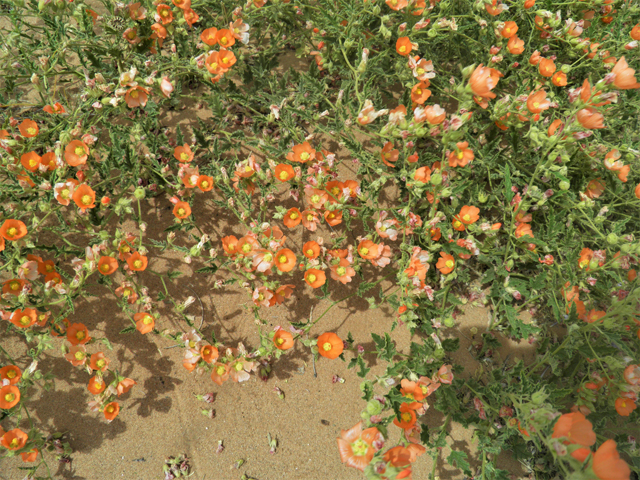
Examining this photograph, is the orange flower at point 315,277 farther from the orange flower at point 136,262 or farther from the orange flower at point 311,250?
the orange flower at point 136,262

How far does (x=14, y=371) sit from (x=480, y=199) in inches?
111

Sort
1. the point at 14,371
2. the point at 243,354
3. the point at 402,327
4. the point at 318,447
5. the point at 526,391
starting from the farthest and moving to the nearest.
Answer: the point at 402,327 < the point at 318,447 < the point at 243,354 < the point at 14,371 < the point at 526,391

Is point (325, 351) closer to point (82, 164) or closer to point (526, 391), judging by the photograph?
point (526, 391)

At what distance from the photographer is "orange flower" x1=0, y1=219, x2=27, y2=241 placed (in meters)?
1.97

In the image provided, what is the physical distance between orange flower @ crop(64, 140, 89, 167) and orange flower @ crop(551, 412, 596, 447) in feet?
8.29

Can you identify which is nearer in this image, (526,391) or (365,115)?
(526,391)

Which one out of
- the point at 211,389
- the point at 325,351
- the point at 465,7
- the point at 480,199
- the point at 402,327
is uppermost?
the point at 465,7

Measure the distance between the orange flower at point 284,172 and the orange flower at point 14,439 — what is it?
1.87 metres

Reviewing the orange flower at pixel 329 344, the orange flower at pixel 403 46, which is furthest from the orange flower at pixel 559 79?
the orange flower at pixel 329 344

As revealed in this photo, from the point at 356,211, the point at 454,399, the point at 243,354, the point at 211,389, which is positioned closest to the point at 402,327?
the point at 454,399

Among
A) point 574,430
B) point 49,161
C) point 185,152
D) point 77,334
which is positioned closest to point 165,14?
point 185,152

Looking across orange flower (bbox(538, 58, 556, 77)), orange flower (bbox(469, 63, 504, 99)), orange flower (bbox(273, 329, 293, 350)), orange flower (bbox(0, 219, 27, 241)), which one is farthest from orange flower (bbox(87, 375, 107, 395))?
orange flower (bbox(538, 58, 556, 77))

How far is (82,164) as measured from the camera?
2.18m

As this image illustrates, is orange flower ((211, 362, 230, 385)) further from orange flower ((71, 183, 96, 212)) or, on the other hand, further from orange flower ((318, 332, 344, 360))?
orange flower ((71, 183, 96, 212))
